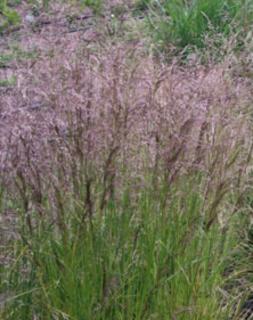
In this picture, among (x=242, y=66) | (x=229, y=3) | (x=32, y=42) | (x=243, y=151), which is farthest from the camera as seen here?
(x=229, y=3)

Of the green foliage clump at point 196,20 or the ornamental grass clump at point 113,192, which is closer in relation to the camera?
the ornamental grass clump at point 113,192

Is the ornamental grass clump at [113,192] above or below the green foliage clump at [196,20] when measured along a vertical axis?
above

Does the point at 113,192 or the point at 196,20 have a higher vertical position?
the point at 113,192

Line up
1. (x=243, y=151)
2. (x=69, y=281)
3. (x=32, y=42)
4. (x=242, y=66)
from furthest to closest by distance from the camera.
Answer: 1. (x=242, y=66)
2. (x=32, y=42)
3. (x=243, y=151)
4. (x=69, y=281)

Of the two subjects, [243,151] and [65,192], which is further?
[243,151]

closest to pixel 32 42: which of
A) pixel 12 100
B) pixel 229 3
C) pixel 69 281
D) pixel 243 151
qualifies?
pixel 12 100

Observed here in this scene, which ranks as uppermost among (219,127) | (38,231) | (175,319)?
(219,127)

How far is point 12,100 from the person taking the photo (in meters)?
3.37

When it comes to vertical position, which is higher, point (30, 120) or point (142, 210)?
point (30, 120)

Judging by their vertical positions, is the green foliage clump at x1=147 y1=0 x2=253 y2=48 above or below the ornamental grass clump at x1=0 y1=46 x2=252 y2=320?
below

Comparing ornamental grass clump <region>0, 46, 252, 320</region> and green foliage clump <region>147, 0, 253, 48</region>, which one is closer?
ornamental grass clump <region>0, 46, 252, 320</region>

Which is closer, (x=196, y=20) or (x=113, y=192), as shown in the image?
(x=113, y=192)

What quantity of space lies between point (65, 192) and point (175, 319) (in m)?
0.63

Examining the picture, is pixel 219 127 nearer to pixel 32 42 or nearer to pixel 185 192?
pixel 185 192
